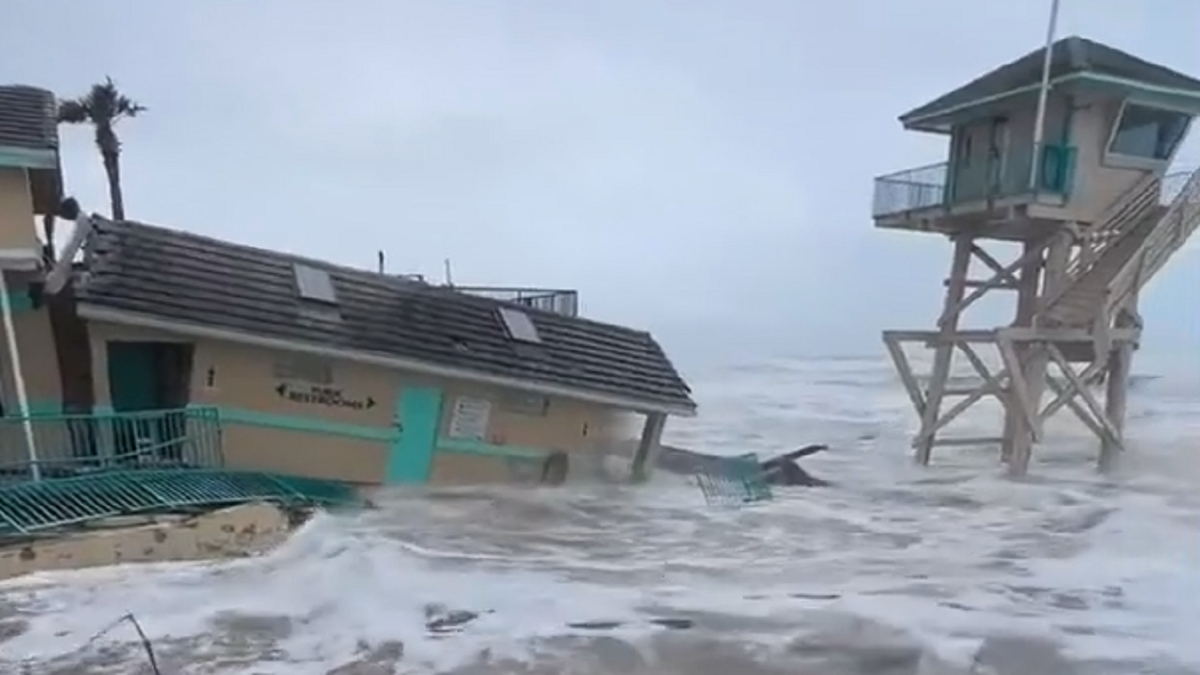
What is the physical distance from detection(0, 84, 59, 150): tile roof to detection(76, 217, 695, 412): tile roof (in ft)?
5.36

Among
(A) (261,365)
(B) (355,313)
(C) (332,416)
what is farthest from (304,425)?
(B) (355,313)

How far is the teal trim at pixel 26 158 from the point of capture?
53.7ft

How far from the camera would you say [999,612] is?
1199 centimetres

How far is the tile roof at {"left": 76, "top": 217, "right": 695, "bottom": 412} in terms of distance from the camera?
17484mm

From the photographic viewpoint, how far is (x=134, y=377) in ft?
61.9

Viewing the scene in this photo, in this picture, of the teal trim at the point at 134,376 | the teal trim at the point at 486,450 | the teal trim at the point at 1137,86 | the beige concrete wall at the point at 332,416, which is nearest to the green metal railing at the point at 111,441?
the beige concrete wall at the point at 332,416

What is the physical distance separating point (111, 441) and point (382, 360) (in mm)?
4003

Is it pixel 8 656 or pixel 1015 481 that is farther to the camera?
pixel 1015 481

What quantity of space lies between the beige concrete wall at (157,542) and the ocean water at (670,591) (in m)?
0.27

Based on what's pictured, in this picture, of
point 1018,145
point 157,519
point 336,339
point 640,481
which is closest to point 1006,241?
point 1018,145

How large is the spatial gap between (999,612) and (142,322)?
1175 cm

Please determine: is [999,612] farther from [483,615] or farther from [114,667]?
[114,667]

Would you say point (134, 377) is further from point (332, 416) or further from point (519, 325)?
point (519, 325)

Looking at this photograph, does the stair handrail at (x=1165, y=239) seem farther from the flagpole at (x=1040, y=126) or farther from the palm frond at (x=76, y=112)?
the palm frond at (x=76, y=112)
